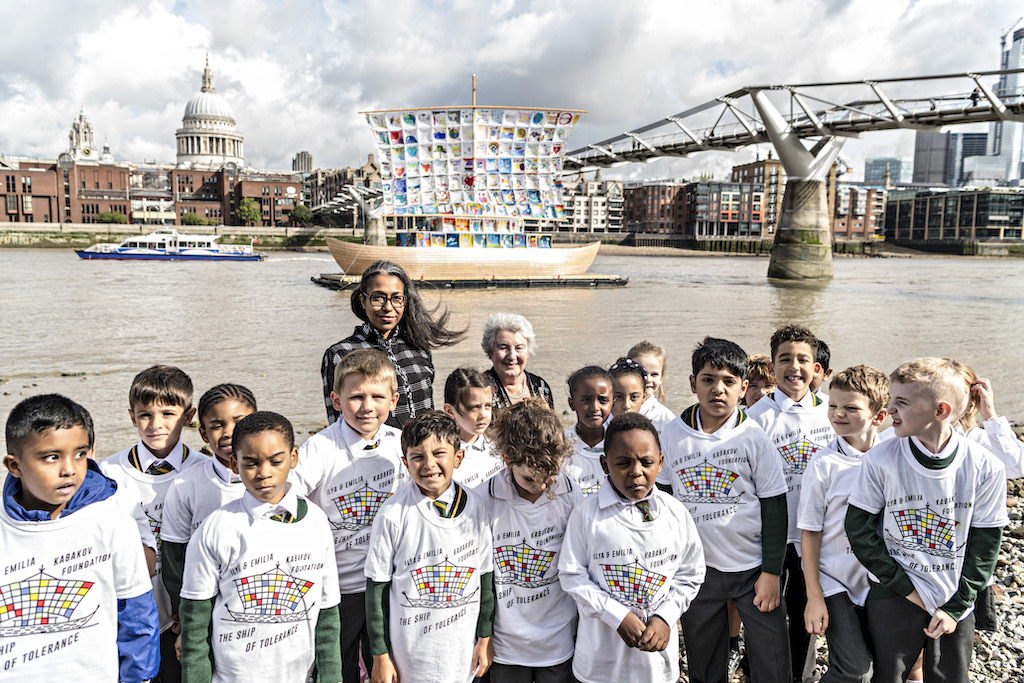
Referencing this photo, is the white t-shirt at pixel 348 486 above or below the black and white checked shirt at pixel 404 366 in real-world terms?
below

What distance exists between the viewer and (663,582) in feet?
8.21

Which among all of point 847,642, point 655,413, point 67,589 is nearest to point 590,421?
point 655,413

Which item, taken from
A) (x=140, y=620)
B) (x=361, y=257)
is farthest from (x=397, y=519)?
(x=361, y=257)

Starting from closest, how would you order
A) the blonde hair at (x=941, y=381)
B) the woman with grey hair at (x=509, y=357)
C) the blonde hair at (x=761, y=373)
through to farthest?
the blonde hair at (x=941, y=381) → the woman with grey hair at (x=509, y=357) → the blonde hair at (x=761, y=373)

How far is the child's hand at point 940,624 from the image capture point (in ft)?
8.30

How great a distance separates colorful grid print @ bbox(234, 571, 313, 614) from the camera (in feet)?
7.47

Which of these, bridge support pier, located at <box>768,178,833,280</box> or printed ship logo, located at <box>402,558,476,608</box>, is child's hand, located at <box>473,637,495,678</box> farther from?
bridge support pier, located at <box>768,178,833,280</box>

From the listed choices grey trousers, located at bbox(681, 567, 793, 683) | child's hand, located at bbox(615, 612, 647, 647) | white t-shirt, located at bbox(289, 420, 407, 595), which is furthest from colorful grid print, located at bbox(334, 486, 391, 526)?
grey trousers, located at bbox(681, 567, 793, 683)

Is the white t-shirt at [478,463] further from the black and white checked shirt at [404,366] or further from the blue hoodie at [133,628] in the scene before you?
the blue hoodie at [133,628]

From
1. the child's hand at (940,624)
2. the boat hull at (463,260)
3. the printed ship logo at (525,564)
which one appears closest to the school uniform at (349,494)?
the printed ship logo at (525,564)

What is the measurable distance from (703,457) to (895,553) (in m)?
0.73

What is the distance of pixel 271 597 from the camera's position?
230cm

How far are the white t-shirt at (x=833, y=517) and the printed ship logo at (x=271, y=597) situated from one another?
1.83 m

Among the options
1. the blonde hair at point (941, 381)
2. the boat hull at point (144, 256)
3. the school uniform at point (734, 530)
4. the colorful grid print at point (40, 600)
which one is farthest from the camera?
the boat hull at point (144, 256)
